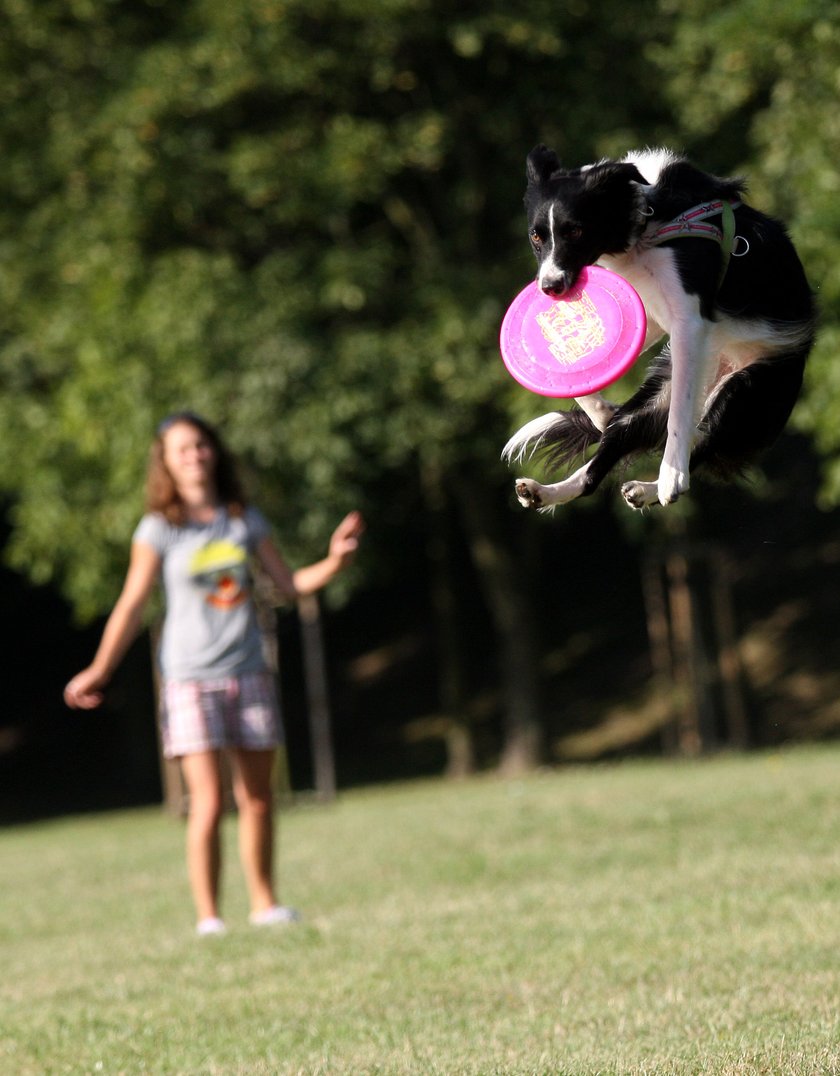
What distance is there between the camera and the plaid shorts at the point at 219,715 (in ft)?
25.6

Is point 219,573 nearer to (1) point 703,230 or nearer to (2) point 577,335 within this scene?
(2) point 577,335

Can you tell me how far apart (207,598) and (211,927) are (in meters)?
1.62

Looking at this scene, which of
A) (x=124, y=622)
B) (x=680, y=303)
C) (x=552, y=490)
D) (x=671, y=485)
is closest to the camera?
(x=671, y=485)

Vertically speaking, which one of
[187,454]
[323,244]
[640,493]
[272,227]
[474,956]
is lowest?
[474,956]

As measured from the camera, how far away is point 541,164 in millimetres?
4117

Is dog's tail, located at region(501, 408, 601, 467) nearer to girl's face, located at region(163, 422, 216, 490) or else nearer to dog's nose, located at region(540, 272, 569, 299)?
dog's nose, located at region(540, 272, 569, 299)

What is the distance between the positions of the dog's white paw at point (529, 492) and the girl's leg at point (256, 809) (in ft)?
13.4

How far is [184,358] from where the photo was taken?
57.4 ft

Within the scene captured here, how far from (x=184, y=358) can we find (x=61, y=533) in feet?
8.87

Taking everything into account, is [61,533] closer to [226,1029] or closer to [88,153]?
[88,153]

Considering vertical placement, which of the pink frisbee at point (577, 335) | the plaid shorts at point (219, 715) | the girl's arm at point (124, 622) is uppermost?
the pink frisbee at point (577, 335)

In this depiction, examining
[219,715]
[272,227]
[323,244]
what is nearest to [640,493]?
[219,715]

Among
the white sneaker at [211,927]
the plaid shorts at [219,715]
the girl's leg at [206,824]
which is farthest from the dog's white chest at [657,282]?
the white sneaker at [211,927]

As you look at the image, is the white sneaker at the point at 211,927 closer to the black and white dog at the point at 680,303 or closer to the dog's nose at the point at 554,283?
the black and white dog at the point at 680,303
